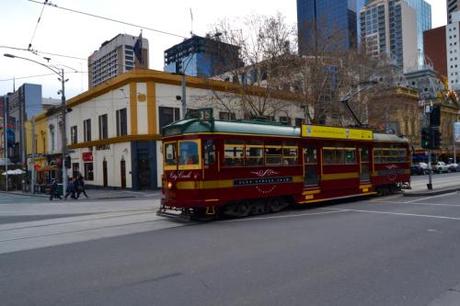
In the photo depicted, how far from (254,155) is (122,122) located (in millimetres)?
24821

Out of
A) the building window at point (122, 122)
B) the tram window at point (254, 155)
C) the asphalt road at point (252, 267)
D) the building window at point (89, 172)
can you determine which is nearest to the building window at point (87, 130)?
the building window at point (89, 172)

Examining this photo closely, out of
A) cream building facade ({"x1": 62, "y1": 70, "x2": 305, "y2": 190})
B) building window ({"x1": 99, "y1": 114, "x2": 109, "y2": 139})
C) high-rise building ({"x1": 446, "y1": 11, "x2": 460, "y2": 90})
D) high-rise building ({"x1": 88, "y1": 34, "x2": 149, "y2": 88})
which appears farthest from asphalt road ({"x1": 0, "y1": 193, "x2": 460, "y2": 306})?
high-rise building ({"x1": 446, "y1": 11, "x2": 460, "y2": 90})

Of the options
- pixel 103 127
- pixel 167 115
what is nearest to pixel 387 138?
pixel 167 115

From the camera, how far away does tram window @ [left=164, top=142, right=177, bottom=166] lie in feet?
49.7

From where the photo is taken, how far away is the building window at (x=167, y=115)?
3672 centimetres

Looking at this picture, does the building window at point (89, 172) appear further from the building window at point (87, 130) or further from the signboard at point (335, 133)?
the signboard at point (335, 133)

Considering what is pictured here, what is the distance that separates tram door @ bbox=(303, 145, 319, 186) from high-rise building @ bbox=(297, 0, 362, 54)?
18.2 meters

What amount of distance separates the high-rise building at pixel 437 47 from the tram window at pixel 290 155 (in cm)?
13153

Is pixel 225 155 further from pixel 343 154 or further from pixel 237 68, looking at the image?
pixel 237 68

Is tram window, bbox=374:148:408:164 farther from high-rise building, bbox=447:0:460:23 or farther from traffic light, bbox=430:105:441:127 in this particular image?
high-rise building, bbox=447:0:460:23

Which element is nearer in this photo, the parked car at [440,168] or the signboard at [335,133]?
the signboard at [335,133]

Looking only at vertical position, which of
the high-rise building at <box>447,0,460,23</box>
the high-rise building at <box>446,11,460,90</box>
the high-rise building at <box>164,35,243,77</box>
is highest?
the high-rise building at <box>447,0,460,23</box>

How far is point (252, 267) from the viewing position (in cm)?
773

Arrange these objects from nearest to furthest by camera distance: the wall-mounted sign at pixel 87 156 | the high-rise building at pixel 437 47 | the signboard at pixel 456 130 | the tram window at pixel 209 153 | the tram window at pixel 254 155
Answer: the tram window at pixel 209 153
the tram window at pixel 254 155
the wall-mounted sign at pixel 87 156
the signboard at pixel 456 130
the high-rise building at pixel 437 47
